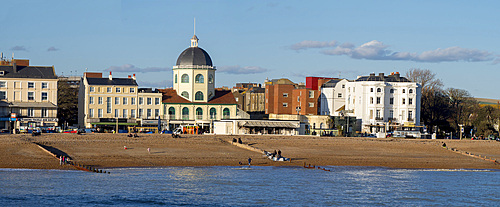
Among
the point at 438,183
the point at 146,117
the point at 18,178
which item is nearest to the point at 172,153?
the point at 18,178

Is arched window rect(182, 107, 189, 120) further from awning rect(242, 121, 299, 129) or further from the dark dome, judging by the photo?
awning rect(242, 121, 299, 129)

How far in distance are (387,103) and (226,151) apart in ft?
139

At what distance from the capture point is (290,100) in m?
115

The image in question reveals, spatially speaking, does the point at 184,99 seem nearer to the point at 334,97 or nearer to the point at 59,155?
the point at 334,97

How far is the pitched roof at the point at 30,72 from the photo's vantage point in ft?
299

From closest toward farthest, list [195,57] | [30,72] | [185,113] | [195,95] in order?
[30,72], [185,113], [195,95], [195,57]

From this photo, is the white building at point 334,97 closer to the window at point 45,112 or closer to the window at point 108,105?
the window at point 108,105

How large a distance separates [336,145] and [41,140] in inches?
1231

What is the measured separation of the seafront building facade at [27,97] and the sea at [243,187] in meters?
38.9

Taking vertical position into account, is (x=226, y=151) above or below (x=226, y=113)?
below

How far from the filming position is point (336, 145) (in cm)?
7494

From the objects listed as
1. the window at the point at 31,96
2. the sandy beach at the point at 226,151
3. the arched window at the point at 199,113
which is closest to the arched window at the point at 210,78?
the arched window at the point at 199,113

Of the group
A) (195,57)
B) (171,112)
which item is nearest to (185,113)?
(171,112)

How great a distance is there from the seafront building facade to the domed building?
53.2 feet
